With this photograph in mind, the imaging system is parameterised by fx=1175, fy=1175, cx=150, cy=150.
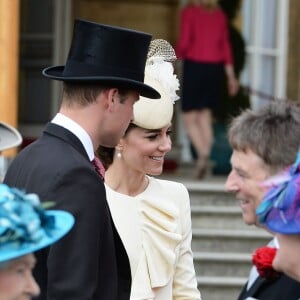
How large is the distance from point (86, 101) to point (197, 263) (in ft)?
20.2

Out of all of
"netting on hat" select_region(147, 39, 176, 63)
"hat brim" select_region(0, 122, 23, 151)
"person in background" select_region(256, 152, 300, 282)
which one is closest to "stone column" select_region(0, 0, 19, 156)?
"hat brim" select_region(0, 122, 23, 151)

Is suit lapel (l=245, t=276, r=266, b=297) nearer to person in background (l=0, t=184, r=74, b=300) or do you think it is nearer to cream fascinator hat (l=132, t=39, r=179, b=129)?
cream fascinator hat (l=132, t=39, r=179, b=129)

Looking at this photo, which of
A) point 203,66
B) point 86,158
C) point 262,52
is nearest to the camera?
point 86,158

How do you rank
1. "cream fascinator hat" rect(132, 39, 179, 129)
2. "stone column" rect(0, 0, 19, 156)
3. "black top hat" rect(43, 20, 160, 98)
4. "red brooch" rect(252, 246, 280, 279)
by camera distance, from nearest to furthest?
"red brooch" rect(252, 246, 280, 279), "black top hat" rect(43, 20, 160, 98), "cream fascinator hat" rect(132, 39, 179, 129), "stone column" rect(0, 0, 19, 156)

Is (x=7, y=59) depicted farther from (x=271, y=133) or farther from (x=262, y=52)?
(x=271, y=133)

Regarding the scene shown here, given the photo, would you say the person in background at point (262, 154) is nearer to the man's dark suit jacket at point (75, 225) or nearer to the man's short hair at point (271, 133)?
the man's short hair at point (271, 133)

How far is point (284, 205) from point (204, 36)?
775 cm

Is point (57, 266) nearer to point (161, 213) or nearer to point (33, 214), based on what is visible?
point (33, 214)

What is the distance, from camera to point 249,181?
144 inches

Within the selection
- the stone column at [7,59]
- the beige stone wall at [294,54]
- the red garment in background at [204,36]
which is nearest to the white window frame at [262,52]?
the beige stone wall at [294,54]

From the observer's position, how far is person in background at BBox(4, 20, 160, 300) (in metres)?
3.59

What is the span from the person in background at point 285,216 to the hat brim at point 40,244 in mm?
500

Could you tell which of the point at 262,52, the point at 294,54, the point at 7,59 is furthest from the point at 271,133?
the point at 294,54

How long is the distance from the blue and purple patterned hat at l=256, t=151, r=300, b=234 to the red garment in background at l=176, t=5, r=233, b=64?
7620 mm
